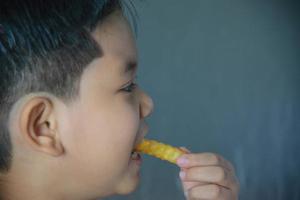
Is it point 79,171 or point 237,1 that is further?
point 237,1

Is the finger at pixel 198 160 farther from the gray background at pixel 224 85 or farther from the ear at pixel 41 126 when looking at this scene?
the gray background at pixel 224 85

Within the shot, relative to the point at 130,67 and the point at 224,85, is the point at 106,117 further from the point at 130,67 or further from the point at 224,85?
the point at 224,85

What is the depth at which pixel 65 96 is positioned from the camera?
2.01ft

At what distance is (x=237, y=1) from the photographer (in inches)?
46.2

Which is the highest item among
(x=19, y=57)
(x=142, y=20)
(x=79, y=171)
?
(x=142, y=20)

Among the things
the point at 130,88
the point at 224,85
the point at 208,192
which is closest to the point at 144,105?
the point at 130,88

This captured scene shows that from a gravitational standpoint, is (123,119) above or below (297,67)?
below

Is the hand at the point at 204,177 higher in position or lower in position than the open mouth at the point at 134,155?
lower

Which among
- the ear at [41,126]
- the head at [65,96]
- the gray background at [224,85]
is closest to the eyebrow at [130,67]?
the head at [65,96]

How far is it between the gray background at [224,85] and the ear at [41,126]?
0.53m

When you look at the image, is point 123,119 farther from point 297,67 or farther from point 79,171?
point 297,67

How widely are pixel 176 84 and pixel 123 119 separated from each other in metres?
0.54

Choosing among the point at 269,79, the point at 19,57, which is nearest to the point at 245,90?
the point at 269,79

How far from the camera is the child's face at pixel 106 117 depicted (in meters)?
0.62
